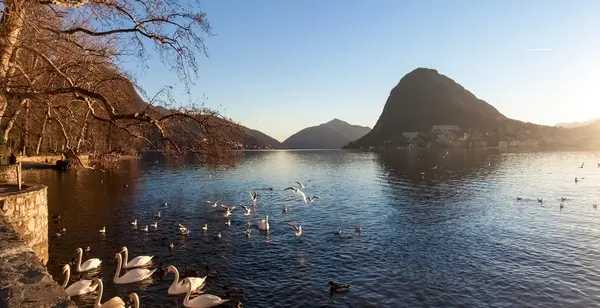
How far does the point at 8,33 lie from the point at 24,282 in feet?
24.0

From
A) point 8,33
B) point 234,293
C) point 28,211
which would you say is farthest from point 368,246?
point 8,33

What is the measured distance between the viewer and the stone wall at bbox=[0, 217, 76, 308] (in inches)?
217

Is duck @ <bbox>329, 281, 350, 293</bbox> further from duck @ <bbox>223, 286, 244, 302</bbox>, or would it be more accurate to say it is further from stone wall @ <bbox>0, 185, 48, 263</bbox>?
stone wall @ <bbox>0, 185, 48, 263</bbox>

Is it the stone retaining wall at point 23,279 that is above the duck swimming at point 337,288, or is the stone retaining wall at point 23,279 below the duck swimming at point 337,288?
above

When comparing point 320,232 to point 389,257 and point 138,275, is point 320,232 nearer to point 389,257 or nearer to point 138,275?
point 389,257

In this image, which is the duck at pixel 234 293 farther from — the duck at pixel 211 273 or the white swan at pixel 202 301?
the duck at pixel 211 273

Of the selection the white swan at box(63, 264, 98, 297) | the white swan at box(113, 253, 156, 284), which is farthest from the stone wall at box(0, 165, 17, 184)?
the white swan at box(113, 253, 156, 284)

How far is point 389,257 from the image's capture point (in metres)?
25.9

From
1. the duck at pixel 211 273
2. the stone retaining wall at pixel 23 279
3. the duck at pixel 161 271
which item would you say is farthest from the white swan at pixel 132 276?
the stone retaining wall at pixel 23 279

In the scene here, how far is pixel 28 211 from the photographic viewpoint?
16.5 metres

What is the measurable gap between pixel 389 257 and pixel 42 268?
877 inches

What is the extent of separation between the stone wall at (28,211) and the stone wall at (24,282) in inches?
352

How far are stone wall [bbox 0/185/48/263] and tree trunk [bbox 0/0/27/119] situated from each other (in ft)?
20.9

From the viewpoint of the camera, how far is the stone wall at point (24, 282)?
5.50 metres
